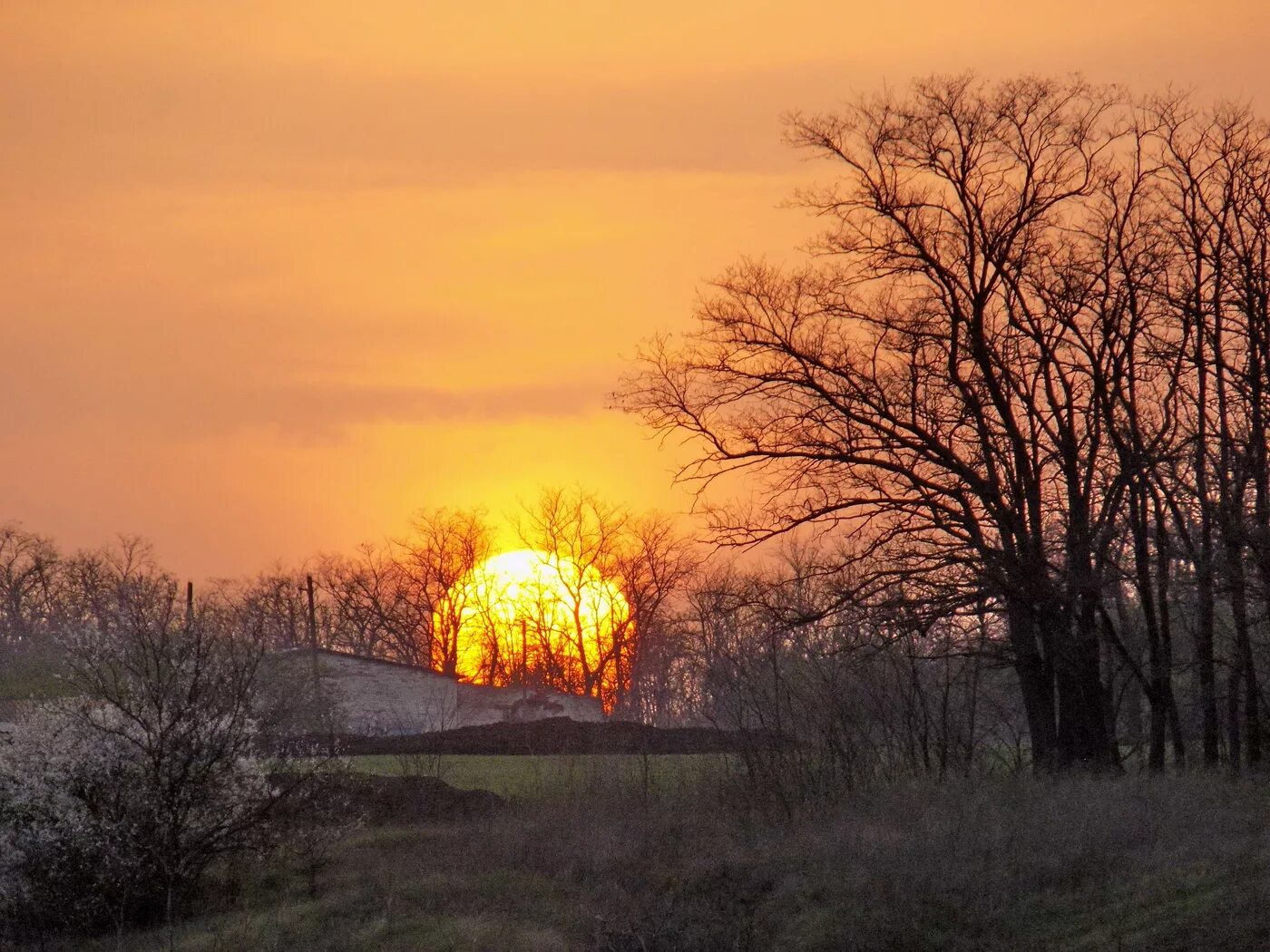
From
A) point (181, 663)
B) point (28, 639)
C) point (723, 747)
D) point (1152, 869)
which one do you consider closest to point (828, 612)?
point (723, 747)

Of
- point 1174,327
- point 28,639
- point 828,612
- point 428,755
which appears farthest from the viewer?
point 28,639

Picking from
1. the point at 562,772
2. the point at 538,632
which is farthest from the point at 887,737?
the point at 538,632

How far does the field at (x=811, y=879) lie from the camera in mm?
15648

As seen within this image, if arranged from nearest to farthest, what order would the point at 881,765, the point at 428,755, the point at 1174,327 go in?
the point at 881,765 < the point at 1174,327 < the point at 428,755

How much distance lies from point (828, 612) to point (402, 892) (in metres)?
9.09

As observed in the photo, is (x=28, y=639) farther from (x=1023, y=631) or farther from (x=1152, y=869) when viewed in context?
(x=1152, y=869)

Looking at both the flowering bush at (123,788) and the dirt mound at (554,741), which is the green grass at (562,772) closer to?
the dirt mound at (554,741)

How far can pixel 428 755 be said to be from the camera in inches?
1190

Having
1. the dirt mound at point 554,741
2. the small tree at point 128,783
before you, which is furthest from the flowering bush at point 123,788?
the dirt mound at point 554,741

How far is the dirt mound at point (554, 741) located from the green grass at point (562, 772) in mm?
779

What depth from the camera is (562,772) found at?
1071 inches

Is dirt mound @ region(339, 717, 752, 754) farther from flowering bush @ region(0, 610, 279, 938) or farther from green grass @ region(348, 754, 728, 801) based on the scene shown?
flowering bush @ region(0, 610, 279, 938)

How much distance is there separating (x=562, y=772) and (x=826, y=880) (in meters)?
9.98

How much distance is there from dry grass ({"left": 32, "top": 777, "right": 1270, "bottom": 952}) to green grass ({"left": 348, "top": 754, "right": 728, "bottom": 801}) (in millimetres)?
2431
